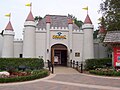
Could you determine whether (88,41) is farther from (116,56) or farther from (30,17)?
(116,56)

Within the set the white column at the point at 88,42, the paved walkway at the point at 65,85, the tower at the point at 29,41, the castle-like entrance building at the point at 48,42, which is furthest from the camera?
the white column at the point at 88,42

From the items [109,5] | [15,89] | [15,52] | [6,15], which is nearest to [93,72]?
[15,89]

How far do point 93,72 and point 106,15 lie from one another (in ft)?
36.9

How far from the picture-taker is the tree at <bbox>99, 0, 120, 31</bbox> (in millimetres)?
26016

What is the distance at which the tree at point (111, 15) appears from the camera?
85.4 ft

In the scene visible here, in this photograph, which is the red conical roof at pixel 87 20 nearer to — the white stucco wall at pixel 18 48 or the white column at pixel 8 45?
the white stucco wall at pixel 18 48

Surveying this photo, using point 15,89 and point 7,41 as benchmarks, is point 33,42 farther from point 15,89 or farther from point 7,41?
point 15,89

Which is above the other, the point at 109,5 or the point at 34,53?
the point at 109,5

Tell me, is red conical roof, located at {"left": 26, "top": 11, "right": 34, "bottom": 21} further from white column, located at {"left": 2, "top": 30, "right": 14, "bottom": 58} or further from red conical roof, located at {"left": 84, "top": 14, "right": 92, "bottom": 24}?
red conical roof, located at {"left": 84, "top": 14, "right": 92, "bottom": 24}

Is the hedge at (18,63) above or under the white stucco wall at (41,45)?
under

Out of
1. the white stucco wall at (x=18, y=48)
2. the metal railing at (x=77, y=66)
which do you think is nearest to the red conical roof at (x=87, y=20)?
the metal railing at (x=77, y=66)

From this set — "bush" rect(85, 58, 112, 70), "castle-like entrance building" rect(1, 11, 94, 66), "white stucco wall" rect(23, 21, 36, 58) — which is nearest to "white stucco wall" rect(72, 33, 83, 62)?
"castle-like entrance building" rect(1, 11, 94, 66)

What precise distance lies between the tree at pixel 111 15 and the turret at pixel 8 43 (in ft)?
44.6

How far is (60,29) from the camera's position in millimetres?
30203
